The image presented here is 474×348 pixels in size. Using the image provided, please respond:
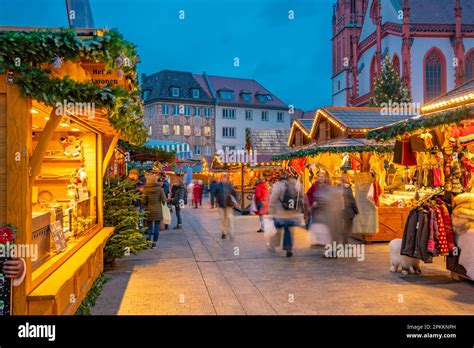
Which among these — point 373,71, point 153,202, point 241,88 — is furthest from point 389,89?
point 153,202

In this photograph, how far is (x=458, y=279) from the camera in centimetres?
795

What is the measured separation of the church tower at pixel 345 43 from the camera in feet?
190

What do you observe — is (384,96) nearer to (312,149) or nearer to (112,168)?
(312,149)

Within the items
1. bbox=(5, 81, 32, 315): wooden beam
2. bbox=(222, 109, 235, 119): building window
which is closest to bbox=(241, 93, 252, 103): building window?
bbox=(222, 109, 235, 119): building window

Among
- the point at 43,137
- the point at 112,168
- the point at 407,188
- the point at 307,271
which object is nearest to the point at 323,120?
the point at 407,188

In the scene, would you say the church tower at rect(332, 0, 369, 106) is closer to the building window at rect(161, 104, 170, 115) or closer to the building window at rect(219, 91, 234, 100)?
the building window at rect(219, 91, 234, 100)

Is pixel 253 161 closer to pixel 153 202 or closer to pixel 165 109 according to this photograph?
pixel 153 202

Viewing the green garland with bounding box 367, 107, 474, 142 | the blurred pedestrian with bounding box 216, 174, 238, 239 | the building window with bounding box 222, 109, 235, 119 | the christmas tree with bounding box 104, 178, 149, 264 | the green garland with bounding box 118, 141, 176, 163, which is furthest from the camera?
the building window with bounding box 222, 109, 235, 119

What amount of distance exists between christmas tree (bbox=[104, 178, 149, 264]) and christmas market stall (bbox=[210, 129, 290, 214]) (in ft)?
42.3

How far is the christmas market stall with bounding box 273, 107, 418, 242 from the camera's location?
12.2 m

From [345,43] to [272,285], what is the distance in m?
58.6

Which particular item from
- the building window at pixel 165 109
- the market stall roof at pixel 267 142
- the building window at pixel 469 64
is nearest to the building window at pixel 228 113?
the building window at pixel 165 109
